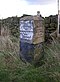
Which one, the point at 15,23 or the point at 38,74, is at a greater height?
the point at 15,23

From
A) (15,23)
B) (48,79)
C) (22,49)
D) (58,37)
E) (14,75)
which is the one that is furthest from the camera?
(15,23)

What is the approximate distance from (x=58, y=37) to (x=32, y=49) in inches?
78.3

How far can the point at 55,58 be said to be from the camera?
6.52m

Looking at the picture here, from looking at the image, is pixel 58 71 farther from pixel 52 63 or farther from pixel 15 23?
pixel 15 23

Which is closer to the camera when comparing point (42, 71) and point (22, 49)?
point (42, 71)

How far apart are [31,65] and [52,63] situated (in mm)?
653

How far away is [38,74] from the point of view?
19.7ft

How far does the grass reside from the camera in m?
5.86

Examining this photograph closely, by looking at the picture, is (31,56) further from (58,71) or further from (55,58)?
(58,71)

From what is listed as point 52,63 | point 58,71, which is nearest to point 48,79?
point 58,71

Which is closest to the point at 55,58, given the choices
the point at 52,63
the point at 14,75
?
the point at 52,63

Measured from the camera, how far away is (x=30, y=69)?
254 inches

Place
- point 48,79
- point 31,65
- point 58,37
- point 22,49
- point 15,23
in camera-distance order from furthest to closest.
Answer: point 15,23 < point 58,37 < point 22,49 < point 31,65 < point 48,79

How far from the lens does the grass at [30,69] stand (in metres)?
5.86
